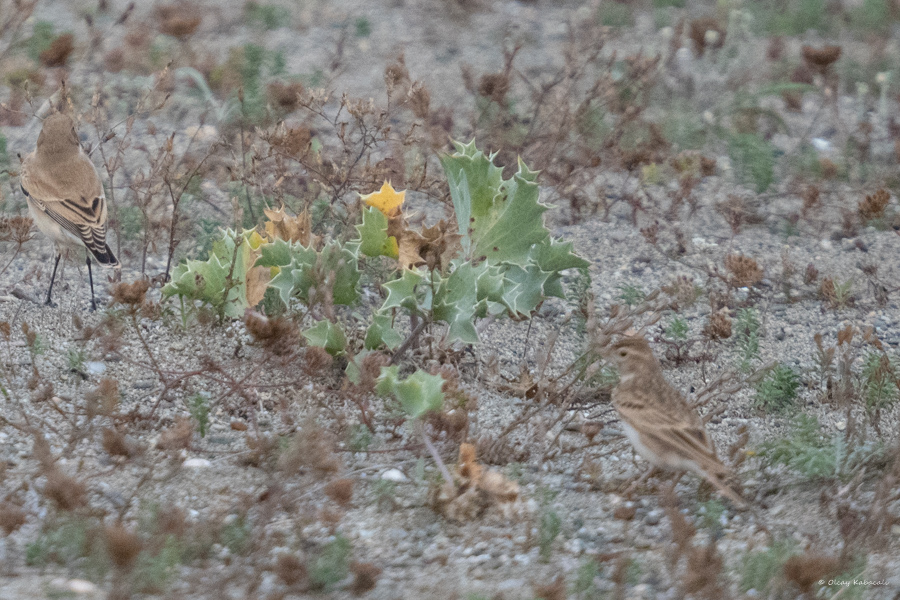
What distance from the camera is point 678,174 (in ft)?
23.1

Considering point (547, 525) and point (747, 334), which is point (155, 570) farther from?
point (747, 334)

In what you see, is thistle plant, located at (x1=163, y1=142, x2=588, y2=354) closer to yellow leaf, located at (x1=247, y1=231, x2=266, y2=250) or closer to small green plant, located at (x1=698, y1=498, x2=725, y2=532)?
yellow leaf, located at (x1=247, y1=231, x2=266, y2=250)

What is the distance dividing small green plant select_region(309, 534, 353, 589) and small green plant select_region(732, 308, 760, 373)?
2233 mm

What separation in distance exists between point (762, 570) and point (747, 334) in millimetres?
2178

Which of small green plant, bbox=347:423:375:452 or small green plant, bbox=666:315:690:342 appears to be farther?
small green plant, bbox=666:315:690:342

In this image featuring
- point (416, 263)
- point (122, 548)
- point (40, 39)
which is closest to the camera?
point (122, 548)

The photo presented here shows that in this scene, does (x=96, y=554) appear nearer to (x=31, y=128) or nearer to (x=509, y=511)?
(x=509, y=511)

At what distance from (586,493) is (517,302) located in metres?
1.04

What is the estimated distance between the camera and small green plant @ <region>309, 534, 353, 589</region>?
3.11m

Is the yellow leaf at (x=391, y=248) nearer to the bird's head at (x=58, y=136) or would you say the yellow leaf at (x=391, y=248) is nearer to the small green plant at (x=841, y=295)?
the bird's head at (x=58, y=136)

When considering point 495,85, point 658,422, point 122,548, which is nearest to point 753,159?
point 495,85

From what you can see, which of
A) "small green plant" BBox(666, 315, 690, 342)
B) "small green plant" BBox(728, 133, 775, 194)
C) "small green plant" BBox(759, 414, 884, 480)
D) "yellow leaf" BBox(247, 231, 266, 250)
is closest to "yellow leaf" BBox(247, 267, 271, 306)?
"yellow leaf" BBox(247, 231, 266, 250)

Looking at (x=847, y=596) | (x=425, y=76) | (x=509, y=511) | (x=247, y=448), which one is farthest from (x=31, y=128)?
(x=847, y=596)

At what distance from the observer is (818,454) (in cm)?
370
